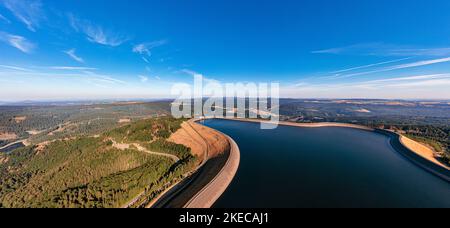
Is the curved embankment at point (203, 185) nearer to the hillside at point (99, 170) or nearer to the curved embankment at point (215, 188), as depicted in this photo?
the curved embankment at point (215, 188)

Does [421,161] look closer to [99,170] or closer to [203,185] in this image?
[203,185]

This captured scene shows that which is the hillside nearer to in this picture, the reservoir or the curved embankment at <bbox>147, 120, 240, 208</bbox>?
the curved embankment at <bbox>147, 120, 240, 208</bbox>

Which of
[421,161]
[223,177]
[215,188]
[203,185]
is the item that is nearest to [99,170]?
[203,185]

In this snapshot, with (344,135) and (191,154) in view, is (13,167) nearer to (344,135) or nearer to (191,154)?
(191,154)

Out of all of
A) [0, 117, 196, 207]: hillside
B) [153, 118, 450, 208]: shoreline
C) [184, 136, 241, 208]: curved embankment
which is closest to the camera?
[184, 136, 241, 208]: curved embankment

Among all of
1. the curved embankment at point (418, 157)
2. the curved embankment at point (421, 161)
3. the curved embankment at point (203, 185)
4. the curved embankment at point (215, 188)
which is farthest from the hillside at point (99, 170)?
the curved embankment at point (418, 157)

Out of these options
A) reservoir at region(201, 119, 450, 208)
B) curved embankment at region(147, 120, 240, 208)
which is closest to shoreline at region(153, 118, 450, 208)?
curved embankment at region(147, 120, 240, 208)

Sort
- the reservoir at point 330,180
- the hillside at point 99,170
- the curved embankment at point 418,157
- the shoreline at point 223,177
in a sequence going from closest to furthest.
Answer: the shoreline at point 223,177 → the reservoir at point 330,180 → the hillside at point 99,170 → the curved embankment at point 418,157

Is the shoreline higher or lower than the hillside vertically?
higher
